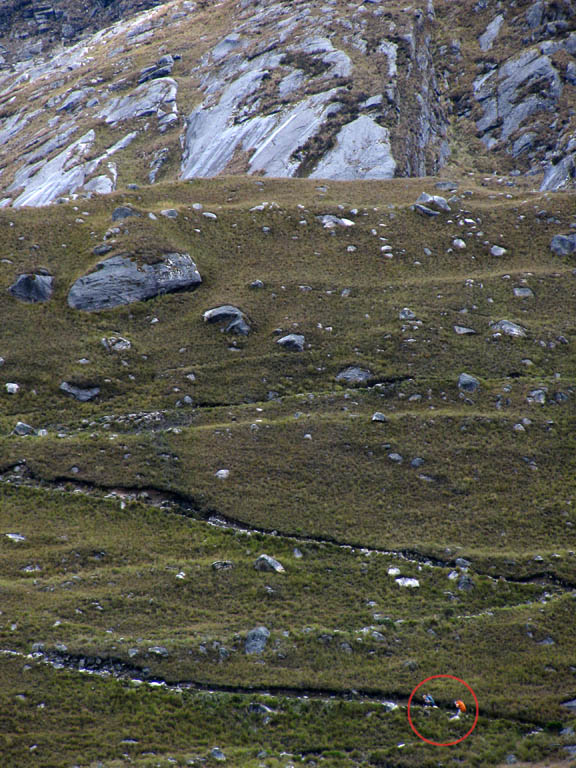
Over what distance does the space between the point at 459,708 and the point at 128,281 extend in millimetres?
33042

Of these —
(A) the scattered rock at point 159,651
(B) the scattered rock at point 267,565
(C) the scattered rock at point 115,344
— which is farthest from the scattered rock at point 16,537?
(C) the scattered rock at point 115,344

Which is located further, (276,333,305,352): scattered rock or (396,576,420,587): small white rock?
(276,333,305,352): scattered rock

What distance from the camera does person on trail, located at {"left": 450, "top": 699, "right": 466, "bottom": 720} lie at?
19.2m

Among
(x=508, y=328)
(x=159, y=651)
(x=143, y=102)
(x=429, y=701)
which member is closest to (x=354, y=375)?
(x=508, y=328)

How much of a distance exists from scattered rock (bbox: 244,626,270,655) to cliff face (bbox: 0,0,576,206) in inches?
2211

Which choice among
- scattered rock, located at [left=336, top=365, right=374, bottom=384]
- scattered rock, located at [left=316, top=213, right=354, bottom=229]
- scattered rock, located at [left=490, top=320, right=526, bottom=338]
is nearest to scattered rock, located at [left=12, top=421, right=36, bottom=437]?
scattered rock, located at [left=336, top=365, right=374, bottom=384]

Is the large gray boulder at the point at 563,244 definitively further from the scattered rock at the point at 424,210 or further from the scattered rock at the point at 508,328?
the scattered rock at the point at 508,328

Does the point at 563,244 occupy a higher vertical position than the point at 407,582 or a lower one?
lower

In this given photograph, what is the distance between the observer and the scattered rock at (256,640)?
21.3 m

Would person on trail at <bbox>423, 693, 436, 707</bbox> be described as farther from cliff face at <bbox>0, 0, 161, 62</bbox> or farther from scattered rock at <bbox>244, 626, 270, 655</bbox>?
cliff face at <bbox>0, 0, 161, 62</bbox>

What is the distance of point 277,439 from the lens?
107 ft

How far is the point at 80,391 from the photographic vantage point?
1393 inches

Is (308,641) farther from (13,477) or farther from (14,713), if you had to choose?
(13,477)

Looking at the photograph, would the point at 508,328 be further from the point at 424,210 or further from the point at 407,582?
the point at 407,582
